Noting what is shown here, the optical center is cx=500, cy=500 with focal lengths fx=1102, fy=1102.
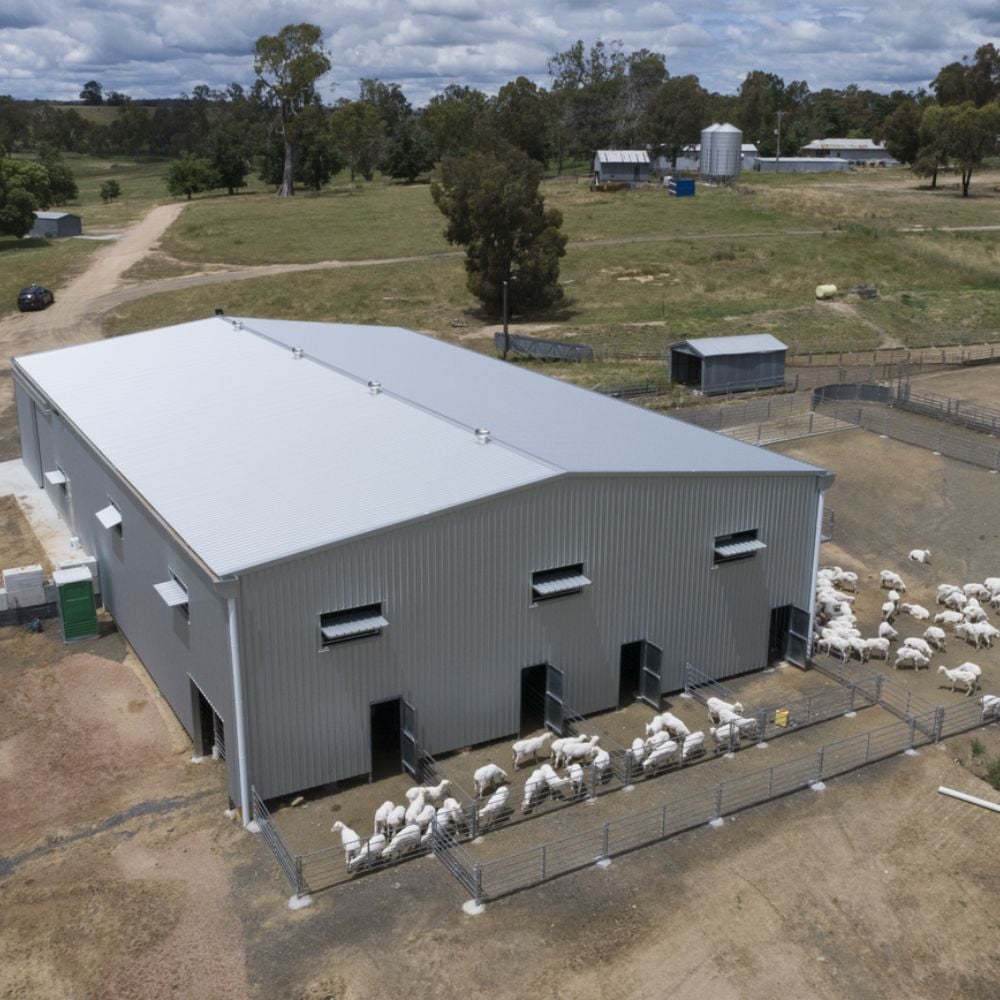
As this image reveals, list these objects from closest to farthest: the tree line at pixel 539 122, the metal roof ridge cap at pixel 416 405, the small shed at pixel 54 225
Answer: the metal roof ridge cap at pixel 416 405
the small shed at pixel 54 225
the tree line at pixel 539 122

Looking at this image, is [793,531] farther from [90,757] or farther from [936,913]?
[90,757]

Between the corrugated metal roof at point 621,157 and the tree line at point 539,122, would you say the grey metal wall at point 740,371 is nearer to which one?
the tree line at point 539,122

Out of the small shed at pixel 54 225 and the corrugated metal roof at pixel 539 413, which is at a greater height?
the small shed at pixel 54 225

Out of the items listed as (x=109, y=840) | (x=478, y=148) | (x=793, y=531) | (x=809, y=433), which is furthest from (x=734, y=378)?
(x=478, y=148)

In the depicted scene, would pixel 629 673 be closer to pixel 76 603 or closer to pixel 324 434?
pixel 324 434

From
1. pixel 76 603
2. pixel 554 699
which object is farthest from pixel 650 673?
pixel 76 603

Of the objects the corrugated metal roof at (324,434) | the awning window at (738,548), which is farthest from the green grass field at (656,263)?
the awning window at (738,548)
